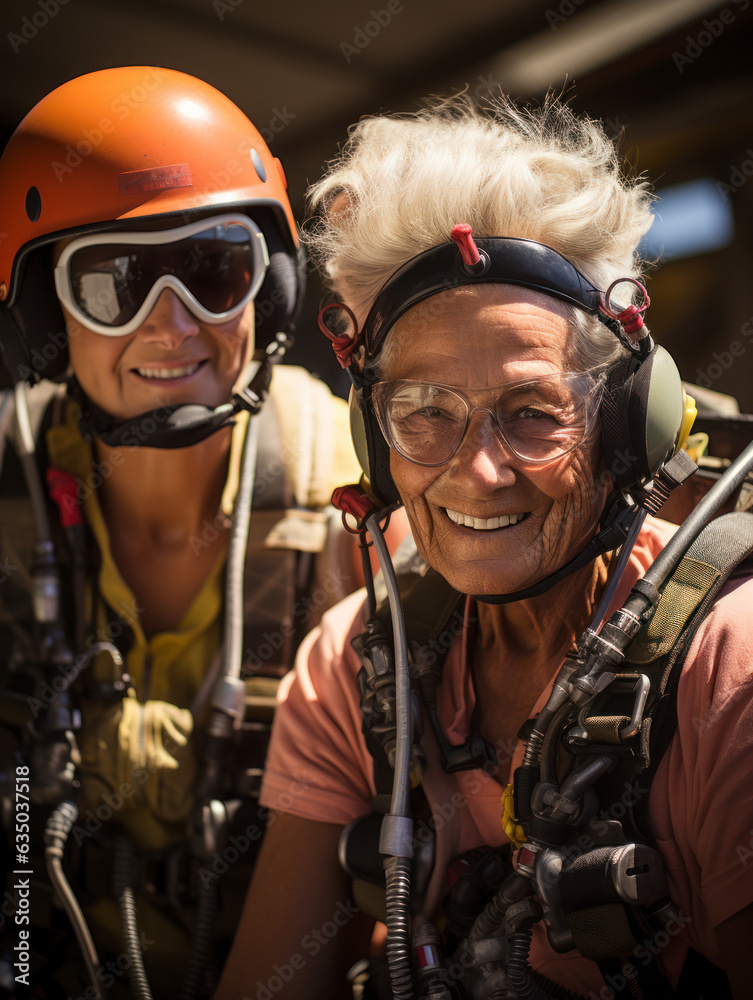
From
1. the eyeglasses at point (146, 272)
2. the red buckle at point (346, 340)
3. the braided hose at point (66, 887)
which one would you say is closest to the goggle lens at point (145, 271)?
the eyeglasses at point (146, 272)

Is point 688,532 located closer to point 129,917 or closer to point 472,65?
point 129,917

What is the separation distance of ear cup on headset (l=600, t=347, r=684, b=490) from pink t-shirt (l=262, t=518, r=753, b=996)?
0.61ft

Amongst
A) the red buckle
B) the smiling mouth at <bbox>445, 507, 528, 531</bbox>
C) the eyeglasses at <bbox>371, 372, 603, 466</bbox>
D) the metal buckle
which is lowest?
the metal buckle

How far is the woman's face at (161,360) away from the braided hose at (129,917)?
1102 mm

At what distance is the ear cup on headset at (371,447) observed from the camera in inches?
57.4

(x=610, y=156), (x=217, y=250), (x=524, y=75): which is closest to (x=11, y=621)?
(x=217, y=250)

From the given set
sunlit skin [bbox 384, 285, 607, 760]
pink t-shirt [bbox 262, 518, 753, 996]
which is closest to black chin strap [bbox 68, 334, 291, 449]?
pink t-shirt [bbox 262, 518, 753, 996]

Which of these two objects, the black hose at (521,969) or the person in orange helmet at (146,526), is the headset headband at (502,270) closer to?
the person in orange helmet at (146,526)

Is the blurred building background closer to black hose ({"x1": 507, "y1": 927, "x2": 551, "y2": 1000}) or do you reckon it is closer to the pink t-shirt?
the pink t-shirt

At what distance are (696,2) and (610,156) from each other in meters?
2.53

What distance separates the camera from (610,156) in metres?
1.45

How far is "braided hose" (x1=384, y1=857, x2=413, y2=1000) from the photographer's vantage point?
1.33 m

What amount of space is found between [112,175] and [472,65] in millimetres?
2338

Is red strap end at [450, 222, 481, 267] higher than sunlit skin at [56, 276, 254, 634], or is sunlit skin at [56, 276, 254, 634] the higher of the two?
red strap end at [450, 222, 481, 267]
